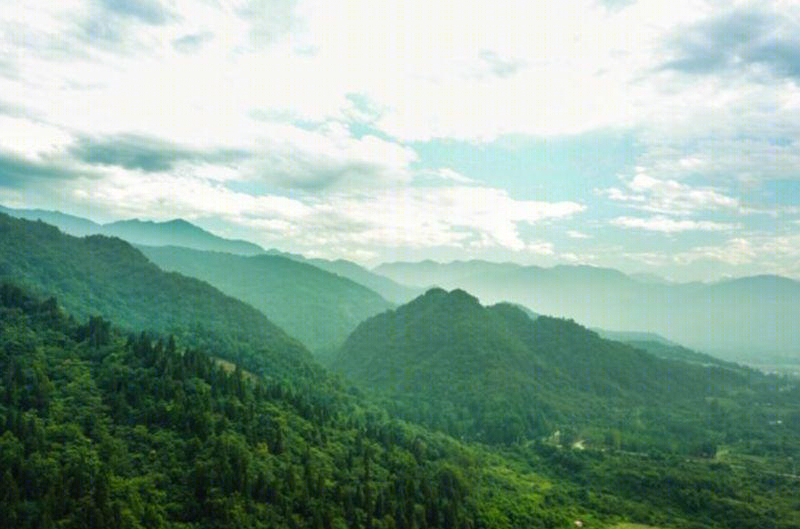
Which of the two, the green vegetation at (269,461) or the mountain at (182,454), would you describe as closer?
the mountain at (182,454)

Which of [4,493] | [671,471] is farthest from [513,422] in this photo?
[4,493]

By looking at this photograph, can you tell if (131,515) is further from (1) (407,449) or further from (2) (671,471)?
(2) (671,471)

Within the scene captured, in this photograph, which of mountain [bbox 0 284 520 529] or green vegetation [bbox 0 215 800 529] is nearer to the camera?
mountain [bbox 0 284 520 529]

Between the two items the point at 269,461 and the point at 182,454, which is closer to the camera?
the point at 182,454

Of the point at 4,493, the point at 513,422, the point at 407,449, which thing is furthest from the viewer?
the point at 513,422

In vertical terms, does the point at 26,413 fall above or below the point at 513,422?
above

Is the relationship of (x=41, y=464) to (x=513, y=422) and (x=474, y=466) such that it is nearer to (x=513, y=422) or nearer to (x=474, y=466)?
(x=474, y=466)

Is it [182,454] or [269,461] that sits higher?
[182,454]

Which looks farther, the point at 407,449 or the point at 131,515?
the point at 407,449

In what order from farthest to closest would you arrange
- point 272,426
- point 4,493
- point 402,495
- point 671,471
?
point 671,471, point 272,426, point 402,495, point 4,493

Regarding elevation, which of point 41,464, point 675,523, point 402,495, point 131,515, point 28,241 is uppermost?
point 28,241
